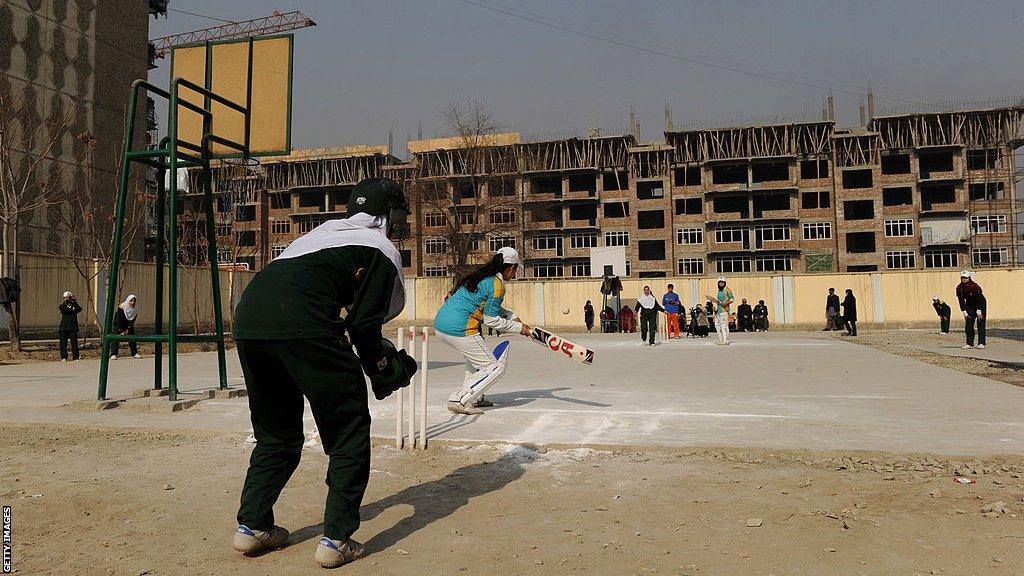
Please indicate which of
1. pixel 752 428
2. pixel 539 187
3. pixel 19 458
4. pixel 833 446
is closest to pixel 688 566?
pixel 833 446

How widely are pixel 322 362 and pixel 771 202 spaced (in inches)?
2799

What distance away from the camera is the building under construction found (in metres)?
64.6

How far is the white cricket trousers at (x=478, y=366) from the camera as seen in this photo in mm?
7488

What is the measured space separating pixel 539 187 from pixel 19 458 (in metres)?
71.5

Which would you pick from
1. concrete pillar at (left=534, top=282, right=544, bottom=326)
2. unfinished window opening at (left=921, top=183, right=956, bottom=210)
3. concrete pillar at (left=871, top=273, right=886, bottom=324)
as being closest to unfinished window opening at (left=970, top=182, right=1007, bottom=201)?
unfinished window opening at (left=921, top=183, right=956, bottom=210)

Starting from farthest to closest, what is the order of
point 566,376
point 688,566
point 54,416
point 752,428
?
point 566,376 < point 54,416 < point 752,428 < point 688,566

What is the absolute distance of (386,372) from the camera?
362 centimetres

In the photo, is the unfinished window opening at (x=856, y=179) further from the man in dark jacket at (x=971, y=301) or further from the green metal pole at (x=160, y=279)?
the green metal pole at (x=160, y=279)

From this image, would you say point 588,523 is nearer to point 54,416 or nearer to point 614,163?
point 54,416

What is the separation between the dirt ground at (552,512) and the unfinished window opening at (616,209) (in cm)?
6731

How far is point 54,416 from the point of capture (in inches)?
305

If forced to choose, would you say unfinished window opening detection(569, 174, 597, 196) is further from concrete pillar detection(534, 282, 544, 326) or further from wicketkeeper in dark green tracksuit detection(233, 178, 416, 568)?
wicketkeeper in dark green tracksuit detection(233, 178, 416, 568)

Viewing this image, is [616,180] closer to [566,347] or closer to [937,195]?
[937,195]

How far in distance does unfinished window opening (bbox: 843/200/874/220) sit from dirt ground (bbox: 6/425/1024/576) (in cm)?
6799
